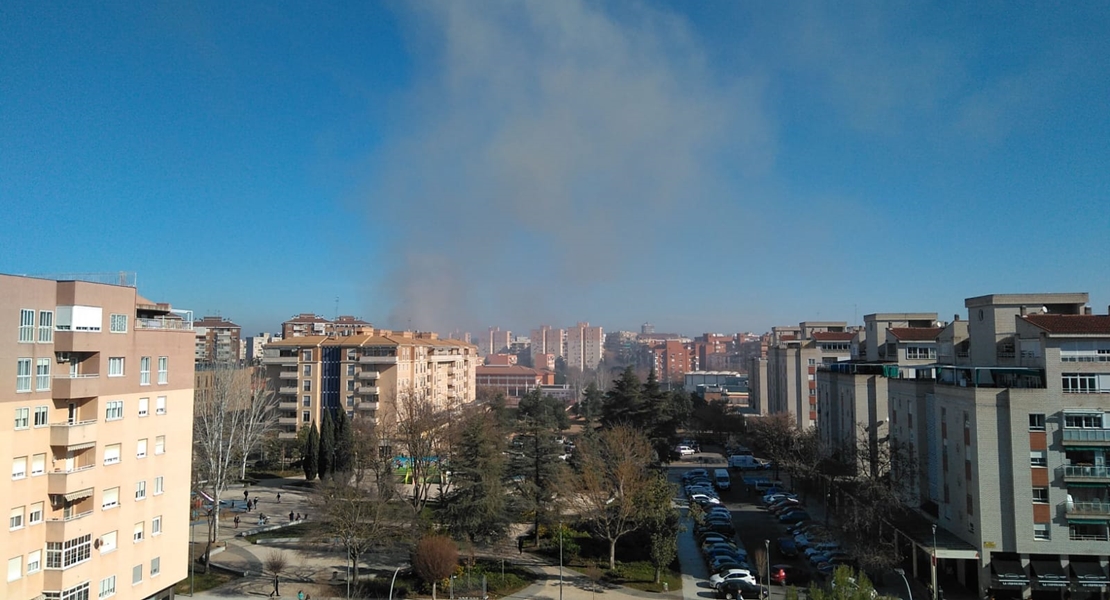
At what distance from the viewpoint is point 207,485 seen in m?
30.5

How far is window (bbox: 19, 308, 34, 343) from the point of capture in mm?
14023

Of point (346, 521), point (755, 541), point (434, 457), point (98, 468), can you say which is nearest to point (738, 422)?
point (755, 541)

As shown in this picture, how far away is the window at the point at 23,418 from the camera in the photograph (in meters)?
13.8

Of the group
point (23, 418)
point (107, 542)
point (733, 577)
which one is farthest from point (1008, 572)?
point (23, 418)

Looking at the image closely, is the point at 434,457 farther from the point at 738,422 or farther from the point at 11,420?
the point at 738,422

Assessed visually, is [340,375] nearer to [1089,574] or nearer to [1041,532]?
[1041,532]

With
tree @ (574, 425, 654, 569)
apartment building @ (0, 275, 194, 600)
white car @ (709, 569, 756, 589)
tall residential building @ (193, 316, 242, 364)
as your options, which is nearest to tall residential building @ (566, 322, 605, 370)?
tall residential building @ (193, 316, 242, 364)

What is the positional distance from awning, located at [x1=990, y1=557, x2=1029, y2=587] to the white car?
6.85 m

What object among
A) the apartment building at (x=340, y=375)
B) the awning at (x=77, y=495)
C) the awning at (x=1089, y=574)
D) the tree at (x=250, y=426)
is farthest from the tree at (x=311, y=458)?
the awning at (x=1089, y=574)

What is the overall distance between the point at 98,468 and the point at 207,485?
54.6 ft

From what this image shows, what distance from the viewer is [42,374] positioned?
47.3 feet

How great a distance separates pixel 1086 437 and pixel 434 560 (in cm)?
1941

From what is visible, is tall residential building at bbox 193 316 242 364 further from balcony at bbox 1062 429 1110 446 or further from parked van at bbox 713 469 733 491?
balcony at bbox 1062 429 1110 446

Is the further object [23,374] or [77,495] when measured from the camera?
[77,495]
